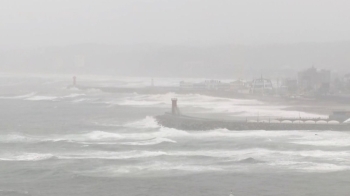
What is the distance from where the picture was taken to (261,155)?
3228cm

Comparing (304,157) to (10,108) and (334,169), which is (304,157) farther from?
(10,108)

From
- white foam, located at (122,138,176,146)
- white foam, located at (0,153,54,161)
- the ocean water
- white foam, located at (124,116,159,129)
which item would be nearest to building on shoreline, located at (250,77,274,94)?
white foam, located at (124,116,159,129)

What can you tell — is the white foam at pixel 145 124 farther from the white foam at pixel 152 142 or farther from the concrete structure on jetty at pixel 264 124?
the white foam at pixel 152 142

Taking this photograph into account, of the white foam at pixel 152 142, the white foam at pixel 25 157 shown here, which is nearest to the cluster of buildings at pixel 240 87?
the white foam at pixel 152 142

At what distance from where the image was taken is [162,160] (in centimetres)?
3133

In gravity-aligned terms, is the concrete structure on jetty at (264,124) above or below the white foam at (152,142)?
above

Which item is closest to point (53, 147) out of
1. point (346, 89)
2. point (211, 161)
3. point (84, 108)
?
point (211, 161)

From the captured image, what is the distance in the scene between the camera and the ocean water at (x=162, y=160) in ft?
86.0

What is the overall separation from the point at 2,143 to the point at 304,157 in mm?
17656

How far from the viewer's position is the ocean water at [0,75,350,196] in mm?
26219

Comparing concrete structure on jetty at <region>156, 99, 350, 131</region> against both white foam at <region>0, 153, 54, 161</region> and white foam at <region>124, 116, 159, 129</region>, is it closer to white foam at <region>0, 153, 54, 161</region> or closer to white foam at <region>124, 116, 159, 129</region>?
white foam at <region>124, 116, 159, 129</region>

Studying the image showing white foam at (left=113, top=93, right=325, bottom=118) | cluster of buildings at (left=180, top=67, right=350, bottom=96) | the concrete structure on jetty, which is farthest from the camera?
cluster of buildings at (left=180, top=67, right=350, bottom=96)

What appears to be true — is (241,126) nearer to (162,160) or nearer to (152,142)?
(152,142)

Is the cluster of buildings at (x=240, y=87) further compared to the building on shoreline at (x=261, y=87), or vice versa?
the cluster of buildings at (x=240, y=87)
